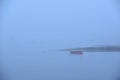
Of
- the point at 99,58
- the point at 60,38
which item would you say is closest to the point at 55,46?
the point at 60,38

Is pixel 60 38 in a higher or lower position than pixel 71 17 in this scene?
lower

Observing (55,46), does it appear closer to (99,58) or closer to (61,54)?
(61,54)

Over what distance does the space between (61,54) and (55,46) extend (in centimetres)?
9

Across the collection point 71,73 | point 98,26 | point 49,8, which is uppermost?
point 49,8

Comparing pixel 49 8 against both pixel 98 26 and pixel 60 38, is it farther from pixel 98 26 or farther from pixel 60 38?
pixel 98 26

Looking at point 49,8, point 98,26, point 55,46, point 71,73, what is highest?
point 49,8

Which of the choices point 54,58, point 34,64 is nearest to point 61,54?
point 54,58

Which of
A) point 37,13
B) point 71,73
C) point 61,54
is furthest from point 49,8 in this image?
point 71,73

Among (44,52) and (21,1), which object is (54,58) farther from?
A: (21,1)

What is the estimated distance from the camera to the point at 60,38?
2.32 metres

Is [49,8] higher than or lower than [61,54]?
higher

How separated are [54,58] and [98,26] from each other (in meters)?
0.47

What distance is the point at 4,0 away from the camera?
2.40m

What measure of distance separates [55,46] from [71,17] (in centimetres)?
29
